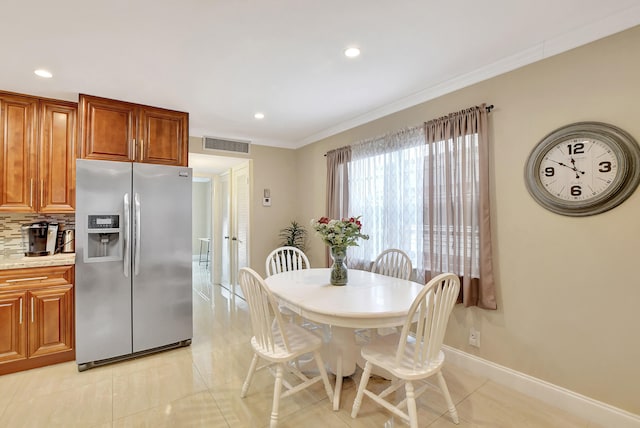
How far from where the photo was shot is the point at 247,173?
4.57 metres

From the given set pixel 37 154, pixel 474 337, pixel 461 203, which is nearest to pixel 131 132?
pixel 37 154

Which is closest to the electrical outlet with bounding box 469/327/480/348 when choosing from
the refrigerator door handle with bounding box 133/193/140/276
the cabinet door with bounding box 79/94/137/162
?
the refrigerator door handle with bounding box 133/193/140/276

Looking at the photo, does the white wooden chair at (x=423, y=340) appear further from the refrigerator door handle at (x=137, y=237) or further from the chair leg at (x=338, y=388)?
the refrigerator door handle at (x=137, y=237)

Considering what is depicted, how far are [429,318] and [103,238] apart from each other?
283cm

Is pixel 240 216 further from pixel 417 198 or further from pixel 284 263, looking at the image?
pixel 417 198

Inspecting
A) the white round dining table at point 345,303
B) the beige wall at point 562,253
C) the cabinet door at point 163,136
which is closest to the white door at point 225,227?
the cabinet door at point 163,136

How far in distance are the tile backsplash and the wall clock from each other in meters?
4.38

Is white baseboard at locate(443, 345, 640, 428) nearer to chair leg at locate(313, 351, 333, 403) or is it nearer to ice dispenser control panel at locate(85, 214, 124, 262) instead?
chair leg at locate(313, 351, 333, 403)

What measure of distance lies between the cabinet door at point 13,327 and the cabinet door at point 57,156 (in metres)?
0.82

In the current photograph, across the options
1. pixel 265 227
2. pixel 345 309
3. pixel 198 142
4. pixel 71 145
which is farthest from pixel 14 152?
pixel 345 309

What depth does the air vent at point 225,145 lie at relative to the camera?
404cm

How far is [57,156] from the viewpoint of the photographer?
288 centimetres

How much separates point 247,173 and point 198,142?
2.78 ft

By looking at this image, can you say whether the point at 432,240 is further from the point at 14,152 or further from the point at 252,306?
the point at 14,152
